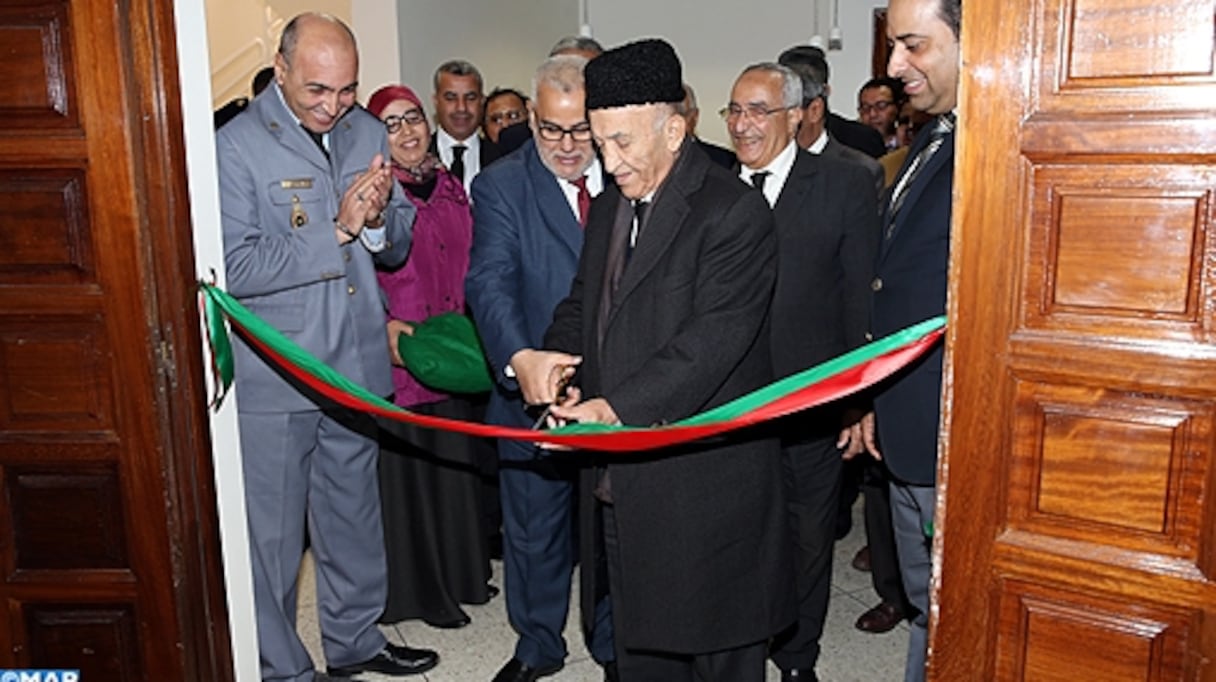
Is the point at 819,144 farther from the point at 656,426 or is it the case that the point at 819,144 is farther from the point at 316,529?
the point at 316,529

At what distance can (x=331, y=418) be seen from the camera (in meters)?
2.64

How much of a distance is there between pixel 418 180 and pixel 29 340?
1474mm

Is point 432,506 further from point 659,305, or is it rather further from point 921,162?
point 921,162

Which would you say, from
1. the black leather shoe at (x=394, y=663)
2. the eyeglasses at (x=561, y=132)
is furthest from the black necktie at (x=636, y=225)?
the black leather shoe at (x=394, y=663)

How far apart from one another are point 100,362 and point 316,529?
907mm

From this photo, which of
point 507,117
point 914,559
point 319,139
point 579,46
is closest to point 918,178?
point 914,559

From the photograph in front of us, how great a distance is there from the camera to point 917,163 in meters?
2.12

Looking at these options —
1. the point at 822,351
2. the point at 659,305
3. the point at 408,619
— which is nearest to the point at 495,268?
the point at 659,305

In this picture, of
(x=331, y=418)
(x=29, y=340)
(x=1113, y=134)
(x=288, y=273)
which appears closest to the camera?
(x=1113, y=134)

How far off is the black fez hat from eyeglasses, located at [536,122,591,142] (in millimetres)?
553

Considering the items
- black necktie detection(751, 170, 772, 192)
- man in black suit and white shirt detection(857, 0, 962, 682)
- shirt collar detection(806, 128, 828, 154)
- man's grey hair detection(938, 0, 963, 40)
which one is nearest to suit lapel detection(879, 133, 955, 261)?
man in black suit and white shirt detection(857, 0, 962, 682)

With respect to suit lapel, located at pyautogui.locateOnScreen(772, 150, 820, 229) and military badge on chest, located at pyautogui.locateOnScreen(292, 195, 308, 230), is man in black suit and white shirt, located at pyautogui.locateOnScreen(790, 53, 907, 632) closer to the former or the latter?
suit lapel, located at pyautogui.locateOnScreen(772, 150, 820, 229)

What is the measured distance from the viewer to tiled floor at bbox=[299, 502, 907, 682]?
294 centimetres

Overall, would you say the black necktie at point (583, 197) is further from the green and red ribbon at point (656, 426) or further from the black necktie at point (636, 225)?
the green and red ribbon at point (656, 426)
